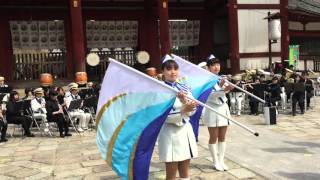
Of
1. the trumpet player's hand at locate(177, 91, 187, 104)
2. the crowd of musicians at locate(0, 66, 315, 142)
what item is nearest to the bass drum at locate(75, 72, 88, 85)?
the crowd of musicians at locate(0, 66, 315, 142)

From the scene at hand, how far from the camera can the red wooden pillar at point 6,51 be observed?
15695 millimetres

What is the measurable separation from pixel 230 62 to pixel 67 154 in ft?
37.3

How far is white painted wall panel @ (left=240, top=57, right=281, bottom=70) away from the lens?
1788 centimetres

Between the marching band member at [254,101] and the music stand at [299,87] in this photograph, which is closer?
the music stand at [299,87]

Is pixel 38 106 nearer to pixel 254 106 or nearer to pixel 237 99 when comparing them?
pixel 237 99

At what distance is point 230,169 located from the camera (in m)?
6.18

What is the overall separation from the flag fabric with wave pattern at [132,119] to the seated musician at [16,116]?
6.29m

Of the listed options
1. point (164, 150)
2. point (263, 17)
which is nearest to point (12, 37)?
point (263, 17)

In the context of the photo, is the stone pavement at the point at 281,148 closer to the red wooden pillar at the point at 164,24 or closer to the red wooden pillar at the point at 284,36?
the red wooden pillar at the point at 164,24

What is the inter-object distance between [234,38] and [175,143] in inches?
544

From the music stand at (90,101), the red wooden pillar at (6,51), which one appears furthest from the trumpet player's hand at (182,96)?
the red wooden pillar at (6,51)

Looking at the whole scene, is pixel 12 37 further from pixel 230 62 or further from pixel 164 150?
pixel 164 150

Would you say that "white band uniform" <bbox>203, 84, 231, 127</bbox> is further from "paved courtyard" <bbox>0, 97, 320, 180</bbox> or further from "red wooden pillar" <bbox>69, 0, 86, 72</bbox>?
"red wooden pillar" <bbox>69, 0, 86, 72</bbox>

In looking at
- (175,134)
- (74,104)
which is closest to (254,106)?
(74,104)
